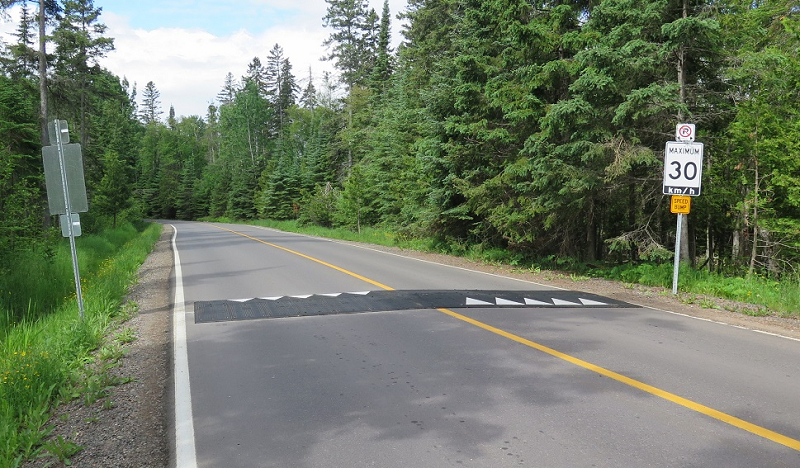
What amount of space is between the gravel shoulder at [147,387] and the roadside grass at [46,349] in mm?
151

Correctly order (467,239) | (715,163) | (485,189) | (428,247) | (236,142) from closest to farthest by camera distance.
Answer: (715,163)
(485,189)
(467,239)
(428,247)
(236,142)

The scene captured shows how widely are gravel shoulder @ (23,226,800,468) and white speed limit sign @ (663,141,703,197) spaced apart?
2.14m

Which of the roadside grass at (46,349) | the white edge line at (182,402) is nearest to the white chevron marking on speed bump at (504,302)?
the white edge line at (182,402)

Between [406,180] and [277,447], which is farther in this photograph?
[406,180]

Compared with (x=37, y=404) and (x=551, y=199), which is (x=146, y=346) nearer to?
(x=37, y=404)

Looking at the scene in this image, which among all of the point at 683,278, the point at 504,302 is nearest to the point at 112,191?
the point at 504,302

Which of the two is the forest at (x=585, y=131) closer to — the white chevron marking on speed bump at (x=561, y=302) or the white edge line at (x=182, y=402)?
the white chevron marking on speed bump at (x=561, y=302)

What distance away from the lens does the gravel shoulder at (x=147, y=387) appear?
3812mm

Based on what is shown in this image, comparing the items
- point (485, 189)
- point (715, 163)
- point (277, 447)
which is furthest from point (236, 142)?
point (277, 447)

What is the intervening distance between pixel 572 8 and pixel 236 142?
66.9 meters

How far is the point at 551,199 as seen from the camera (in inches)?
510

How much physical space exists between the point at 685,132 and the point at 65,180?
35.9 feet

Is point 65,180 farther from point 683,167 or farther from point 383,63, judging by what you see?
point 383,63

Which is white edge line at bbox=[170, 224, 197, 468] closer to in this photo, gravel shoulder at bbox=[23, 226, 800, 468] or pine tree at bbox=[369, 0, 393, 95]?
gravel shoulder at bbox=[23, 226, 800, 468]
